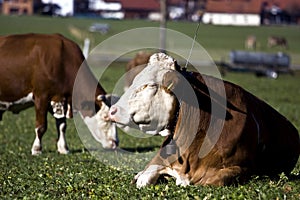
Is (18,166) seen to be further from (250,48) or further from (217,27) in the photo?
(217,27)

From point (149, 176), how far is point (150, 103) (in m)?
0.76

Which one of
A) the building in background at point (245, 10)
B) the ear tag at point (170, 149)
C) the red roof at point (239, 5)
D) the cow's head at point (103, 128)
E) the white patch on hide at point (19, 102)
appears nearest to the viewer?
the ear tag at point (170, 149)

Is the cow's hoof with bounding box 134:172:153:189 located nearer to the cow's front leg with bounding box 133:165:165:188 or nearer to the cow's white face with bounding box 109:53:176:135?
the cow's front leg with bounding box 133:165:165:188

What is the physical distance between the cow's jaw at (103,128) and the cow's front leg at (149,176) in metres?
6.25

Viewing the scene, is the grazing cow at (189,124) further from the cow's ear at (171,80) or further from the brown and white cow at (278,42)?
the brown and white cow at (278,42)

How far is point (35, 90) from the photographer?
14.4 m

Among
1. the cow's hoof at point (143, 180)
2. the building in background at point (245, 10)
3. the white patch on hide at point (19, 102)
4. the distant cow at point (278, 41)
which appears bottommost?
the distant cow at point (278, 41)

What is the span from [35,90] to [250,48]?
5924 centimetres

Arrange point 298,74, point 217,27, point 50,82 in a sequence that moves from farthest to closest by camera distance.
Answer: point 217,27 < point 298,74 < point 50,82

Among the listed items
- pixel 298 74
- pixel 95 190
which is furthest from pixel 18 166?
pixel 298 74

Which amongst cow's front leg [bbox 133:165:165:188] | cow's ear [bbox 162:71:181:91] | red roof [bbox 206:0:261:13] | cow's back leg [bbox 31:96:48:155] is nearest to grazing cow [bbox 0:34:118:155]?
cow's back leg [bbox 31:96:48:155]

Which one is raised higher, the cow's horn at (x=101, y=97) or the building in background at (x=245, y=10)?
the cow's horn at (x=101, y=97)

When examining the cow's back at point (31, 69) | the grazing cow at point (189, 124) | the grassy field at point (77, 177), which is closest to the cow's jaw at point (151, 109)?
the grazing cow at point (189, 124)

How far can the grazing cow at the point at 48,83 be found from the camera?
567 inches
